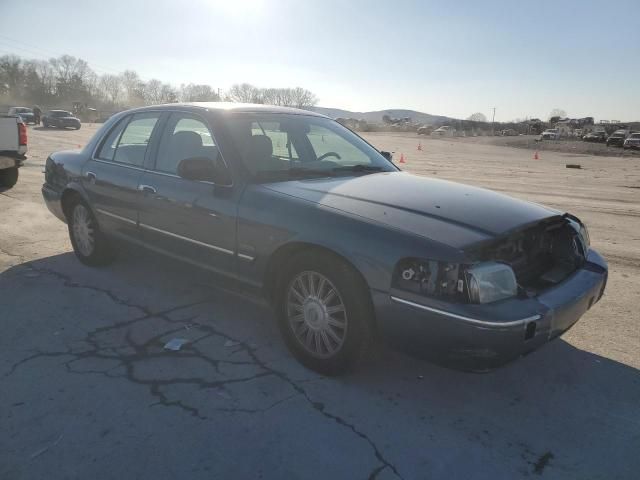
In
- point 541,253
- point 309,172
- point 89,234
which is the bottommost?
point 89,234

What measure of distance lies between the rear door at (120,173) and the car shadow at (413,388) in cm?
47

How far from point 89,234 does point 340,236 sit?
3293 mm

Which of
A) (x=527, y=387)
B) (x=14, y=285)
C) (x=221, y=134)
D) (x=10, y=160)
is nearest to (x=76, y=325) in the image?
(x=14, y=285)

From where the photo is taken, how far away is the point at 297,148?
4.09 m

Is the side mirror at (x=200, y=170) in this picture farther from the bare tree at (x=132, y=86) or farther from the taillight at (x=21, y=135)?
the bare tree at (x=132, y=86)

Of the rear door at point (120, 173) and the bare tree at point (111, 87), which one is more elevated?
the bare tree at point (111, 87)

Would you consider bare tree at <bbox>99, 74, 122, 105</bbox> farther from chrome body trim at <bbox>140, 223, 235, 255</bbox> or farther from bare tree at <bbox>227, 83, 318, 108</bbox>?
chrome body trim at <bbox>140, 223, 235, 255</bbox>

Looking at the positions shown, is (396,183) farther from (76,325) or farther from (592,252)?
(76,325)

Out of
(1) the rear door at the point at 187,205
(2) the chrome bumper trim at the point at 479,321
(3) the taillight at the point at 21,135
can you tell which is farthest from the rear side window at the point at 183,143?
(3) the taillight at the point at 21,135

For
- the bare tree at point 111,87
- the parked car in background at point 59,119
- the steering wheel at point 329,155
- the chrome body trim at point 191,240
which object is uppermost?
the bare tree at point 111,87

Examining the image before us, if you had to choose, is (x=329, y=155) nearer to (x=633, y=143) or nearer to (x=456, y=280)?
(x=456, y=280)

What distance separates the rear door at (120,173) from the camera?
4.35 m

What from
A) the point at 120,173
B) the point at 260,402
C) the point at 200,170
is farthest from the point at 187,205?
the point at 260,402

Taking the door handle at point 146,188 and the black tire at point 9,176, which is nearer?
the door handle at point 146,188
